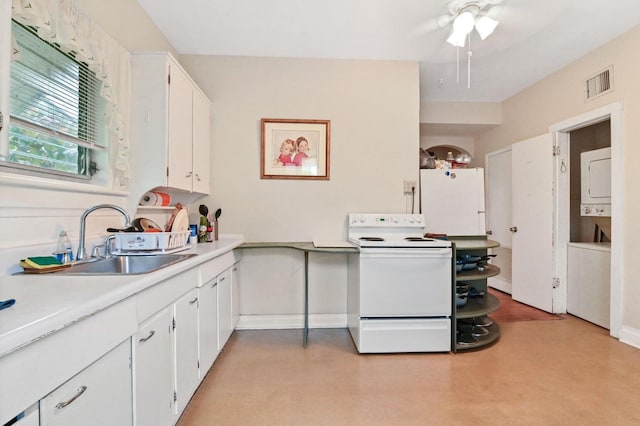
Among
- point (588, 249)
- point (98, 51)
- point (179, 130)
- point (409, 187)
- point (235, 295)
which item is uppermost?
point (98, 51)

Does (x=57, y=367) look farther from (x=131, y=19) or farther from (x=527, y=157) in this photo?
(x=527, y=157)

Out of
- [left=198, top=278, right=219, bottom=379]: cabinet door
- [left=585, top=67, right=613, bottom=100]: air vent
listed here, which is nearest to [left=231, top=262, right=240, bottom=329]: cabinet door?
[left=198, top=278, right=219, bottom=379]: cabinet door

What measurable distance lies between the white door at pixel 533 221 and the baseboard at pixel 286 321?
230cm

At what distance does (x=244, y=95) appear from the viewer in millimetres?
2936

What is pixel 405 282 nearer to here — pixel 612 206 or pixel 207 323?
pixel 207 323

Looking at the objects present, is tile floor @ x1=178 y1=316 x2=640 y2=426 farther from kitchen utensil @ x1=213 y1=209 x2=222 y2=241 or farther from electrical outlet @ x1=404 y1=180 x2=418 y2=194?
electrical outlet @ x1=404 y1=180 x2=418 y2=194

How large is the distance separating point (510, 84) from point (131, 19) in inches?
155

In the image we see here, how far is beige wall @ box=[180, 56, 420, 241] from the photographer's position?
2924mm

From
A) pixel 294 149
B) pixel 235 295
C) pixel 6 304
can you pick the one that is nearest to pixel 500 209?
pixel 294 149

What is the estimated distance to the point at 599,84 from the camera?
2.81 m

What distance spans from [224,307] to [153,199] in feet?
3.14

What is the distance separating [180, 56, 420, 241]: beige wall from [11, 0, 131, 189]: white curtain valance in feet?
3.44

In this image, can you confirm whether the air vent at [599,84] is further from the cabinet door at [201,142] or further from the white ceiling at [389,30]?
the cabinet door at [201,142]

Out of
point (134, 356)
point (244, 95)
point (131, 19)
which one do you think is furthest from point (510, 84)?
point (134, 356)
